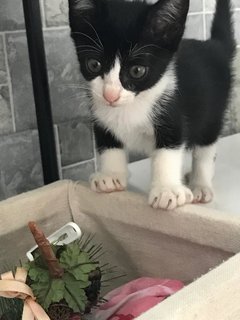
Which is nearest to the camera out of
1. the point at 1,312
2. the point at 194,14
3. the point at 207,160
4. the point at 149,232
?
the point at 1,312

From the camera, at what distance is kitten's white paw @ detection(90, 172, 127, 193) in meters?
0.81

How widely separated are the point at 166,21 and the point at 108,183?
259 millimetres

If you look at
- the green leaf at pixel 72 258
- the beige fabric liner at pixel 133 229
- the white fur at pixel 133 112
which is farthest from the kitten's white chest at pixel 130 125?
the green leaf at pixel 72 258

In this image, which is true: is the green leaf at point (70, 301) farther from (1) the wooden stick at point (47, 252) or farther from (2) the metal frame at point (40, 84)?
(2) the metal frame at point (40, 84)

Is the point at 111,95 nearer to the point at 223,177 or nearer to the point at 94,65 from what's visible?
the point at 94,65

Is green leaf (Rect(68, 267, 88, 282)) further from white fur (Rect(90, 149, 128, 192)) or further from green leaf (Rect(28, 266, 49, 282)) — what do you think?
white fur (Rect(90, 149, 128, 192))

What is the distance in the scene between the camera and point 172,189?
0.75 meters

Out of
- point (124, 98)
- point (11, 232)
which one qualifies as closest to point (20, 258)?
point (11, 232)

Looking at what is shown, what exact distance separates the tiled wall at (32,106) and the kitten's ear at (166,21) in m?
0.26

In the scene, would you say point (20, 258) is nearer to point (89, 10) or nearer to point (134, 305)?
point (134, 305)

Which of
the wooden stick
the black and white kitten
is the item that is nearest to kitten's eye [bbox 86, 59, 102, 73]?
the black and white kitten

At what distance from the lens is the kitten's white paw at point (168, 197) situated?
724mm

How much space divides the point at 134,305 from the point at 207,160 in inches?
15.0

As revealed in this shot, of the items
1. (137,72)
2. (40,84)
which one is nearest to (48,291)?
(137,72)
